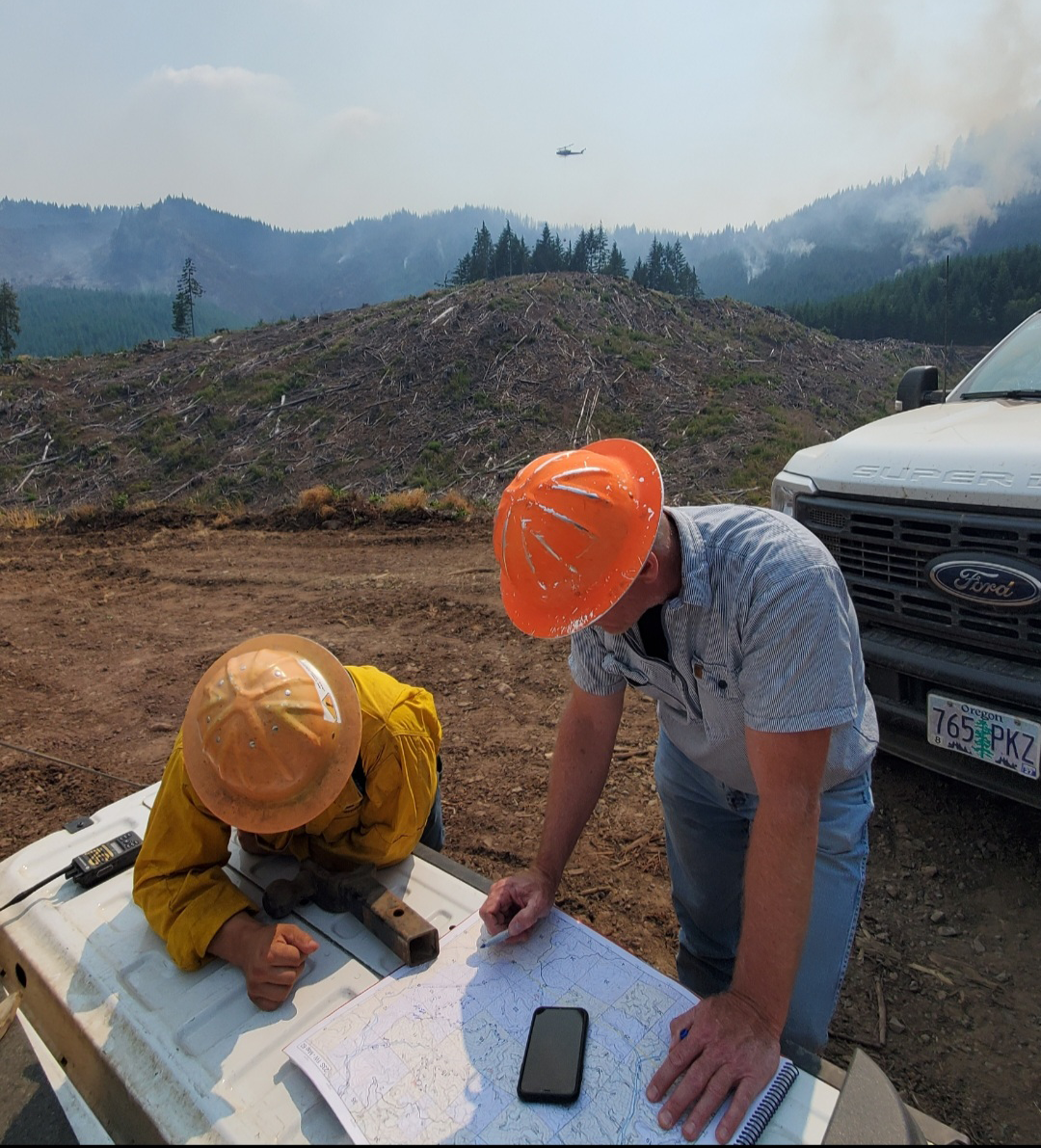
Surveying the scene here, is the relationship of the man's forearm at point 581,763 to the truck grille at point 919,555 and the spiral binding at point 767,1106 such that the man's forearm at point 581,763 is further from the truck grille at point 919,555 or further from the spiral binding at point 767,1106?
the truck grille at point 919,555

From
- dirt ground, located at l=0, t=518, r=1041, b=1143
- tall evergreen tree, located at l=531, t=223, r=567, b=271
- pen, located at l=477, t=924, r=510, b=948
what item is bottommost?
dirt ground, located at l=0, t=518, r=1041, b=1143

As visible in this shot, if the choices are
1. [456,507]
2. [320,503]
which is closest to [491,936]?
[320,503]

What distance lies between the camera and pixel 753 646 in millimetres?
1679

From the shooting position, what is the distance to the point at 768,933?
62.3 inches

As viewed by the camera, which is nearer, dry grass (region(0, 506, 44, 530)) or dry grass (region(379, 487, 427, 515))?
dry grass (region(379, 487, 427, 515))

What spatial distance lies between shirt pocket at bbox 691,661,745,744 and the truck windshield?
8.83ft

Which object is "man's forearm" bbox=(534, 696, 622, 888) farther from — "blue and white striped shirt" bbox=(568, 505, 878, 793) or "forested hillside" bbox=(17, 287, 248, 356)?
"forested hillside" bbox=(17, 287, 248, 356)

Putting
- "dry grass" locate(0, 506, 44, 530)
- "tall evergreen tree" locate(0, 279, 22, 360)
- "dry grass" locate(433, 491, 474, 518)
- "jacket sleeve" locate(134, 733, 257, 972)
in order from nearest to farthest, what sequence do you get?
"jacket sleeve" locate(134, 733, 257, 972) < "dry grass" locate(433, 491, 474, 518) < "dry grass" locate(0, 506, 44, 530) < "tall evergreen tree" locate(0, 279, 22, 360)

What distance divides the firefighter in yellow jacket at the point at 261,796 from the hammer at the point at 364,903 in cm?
7

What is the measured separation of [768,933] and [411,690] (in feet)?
4.52

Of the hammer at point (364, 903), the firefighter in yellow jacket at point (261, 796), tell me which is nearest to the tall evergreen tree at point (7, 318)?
the firefighter in yellow jacket at point (261, 796)

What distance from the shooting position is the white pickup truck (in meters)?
2.62

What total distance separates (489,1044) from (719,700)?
90 centimetres

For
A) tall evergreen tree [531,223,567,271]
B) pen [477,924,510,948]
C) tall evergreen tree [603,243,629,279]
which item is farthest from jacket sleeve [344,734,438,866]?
tall evergreen tree [531,223,567,271]
